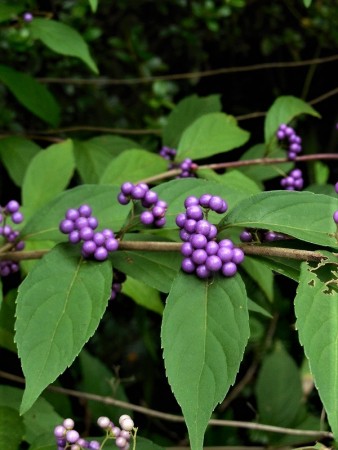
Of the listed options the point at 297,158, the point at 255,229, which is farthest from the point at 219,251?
the point at 297,158

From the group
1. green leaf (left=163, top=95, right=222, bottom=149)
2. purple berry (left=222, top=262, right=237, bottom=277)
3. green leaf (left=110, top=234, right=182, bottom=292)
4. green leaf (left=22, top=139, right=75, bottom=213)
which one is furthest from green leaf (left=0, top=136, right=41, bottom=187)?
purple berry (left=222, top=262, right=237, bottom=277)

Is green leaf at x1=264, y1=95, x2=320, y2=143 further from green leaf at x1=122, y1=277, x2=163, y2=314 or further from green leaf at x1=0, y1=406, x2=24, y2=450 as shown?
green leaf at x1=0, y1=406, x2=24, y2=450

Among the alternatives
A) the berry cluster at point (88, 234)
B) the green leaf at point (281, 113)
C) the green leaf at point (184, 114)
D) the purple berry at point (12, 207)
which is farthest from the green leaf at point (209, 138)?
the berry cluster at point (88, 234)

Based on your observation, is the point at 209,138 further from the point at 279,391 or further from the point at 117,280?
the point at 279,391

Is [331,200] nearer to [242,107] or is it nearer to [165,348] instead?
[165,348]

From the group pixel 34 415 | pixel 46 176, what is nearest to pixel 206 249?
pixel 34 415
